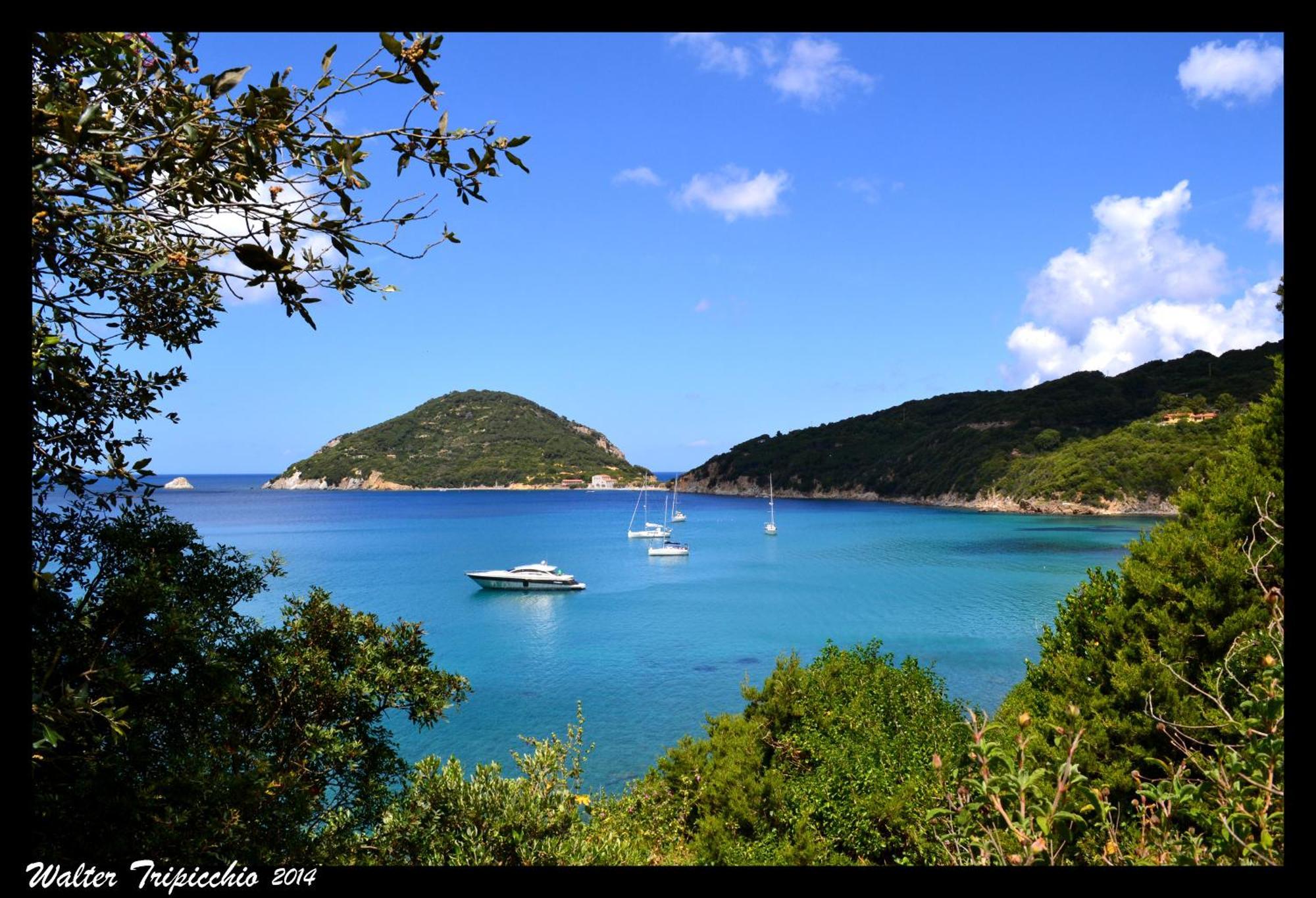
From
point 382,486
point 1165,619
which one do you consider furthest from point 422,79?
point 382,486

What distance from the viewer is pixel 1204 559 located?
736cm

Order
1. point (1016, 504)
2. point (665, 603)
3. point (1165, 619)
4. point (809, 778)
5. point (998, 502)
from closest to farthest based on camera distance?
point (1165, 619) → point (809, 778) → point (665, 603) → point (1016, 504) → point (998, 502)

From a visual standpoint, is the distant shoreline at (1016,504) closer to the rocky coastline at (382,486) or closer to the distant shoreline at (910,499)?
the distant shoreline at (910,499)

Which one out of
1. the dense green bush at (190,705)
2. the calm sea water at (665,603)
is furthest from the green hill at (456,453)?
the dense green bush at (190,705)

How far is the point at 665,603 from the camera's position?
31.4m

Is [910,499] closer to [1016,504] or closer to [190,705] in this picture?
[1016,504]

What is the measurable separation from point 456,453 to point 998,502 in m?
83.5

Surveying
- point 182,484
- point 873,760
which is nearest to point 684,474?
point 182,484

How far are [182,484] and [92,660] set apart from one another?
186m

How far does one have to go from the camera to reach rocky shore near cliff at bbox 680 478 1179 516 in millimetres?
57000

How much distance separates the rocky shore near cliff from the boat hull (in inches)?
1171

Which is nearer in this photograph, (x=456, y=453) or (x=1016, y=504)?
(x=1016, y=504)

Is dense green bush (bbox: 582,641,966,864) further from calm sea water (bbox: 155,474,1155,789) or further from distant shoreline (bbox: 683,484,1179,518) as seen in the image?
distant shoreline (bbox: 683,484,1179,518)

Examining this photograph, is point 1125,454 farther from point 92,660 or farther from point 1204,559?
point 92,660
